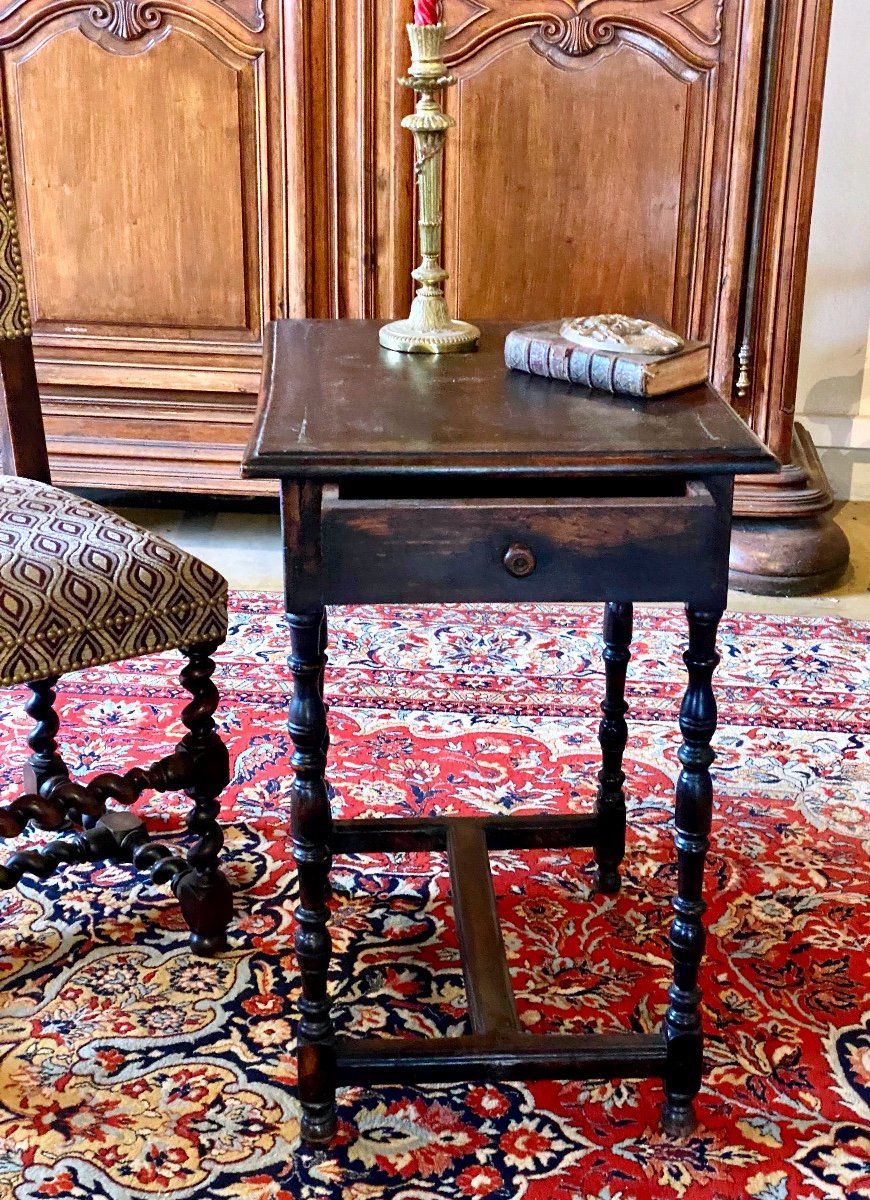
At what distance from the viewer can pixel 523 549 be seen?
143 centimetres

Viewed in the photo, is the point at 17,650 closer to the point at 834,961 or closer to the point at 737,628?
the point at 834,961

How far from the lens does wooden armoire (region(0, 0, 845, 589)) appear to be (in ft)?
9.70

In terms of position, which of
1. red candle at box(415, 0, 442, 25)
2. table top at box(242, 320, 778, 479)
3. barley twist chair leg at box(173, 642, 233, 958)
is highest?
red candle at box(415, 0, 442, 25)

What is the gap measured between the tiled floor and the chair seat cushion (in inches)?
55.9

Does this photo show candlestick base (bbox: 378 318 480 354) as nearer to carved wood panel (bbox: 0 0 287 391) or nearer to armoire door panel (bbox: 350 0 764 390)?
armoire door panel (bbox: 350 0 764 390)

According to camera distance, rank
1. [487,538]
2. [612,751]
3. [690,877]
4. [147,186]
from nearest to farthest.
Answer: [487,538], [690,877], [612,751], [147,186]

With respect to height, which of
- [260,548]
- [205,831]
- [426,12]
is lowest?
[260,548]

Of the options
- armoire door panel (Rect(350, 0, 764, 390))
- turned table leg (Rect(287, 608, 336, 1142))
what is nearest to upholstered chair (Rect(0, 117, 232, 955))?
turned table leg (Rect(287, 608, 336, 1142))

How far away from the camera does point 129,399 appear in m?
3.35

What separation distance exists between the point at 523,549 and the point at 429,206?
61 centimetres

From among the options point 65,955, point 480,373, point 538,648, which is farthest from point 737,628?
point 65,955

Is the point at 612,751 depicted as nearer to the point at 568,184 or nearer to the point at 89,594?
the point at 89,594

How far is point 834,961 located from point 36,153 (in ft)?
8.21

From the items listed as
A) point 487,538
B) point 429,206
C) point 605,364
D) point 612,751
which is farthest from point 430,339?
point 612,751
